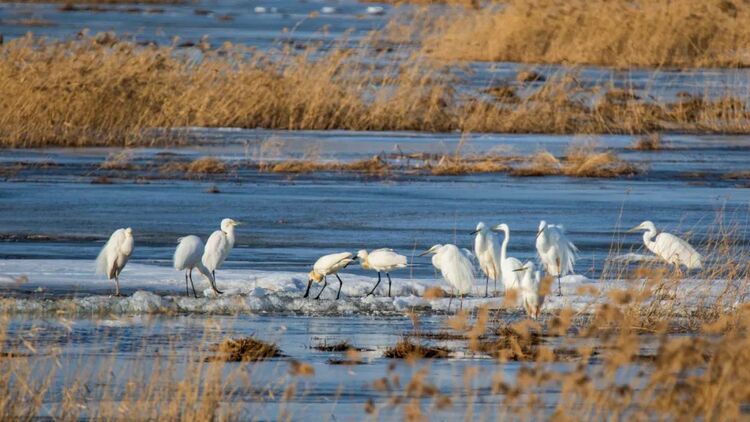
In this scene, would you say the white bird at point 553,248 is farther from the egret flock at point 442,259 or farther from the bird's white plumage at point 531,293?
the bird's white plumage at point 531,293

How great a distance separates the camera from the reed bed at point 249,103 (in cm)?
2422

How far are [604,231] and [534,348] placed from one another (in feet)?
22.7

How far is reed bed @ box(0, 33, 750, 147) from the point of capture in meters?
24.2

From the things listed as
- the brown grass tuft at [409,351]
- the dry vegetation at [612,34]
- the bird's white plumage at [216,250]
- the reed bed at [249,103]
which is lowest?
the brown grass tuft at [409,351]

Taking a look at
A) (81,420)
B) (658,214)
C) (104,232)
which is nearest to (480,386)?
(81,420)

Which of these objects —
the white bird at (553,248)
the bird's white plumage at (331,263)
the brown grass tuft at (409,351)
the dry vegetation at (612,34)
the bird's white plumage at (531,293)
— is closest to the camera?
the brown grass tuft at (409,351)

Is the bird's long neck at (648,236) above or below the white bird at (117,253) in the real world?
above

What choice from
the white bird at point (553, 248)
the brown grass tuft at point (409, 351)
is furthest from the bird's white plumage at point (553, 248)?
the brown grass tuft at point (409, 351)

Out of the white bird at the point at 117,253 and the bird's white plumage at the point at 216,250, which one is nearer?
the white bird at the point at 117,253

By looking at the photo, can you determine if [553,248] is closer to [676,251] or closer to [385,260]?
[676,251]

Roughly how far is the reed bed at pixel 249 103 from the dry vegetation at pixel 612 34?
10.2 m

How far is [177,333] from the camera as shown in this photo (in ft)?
33.4

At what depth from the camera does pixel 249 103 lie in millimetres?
26812

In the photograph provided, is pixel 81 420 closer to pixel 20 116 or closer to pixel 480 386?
pixel 480 386
